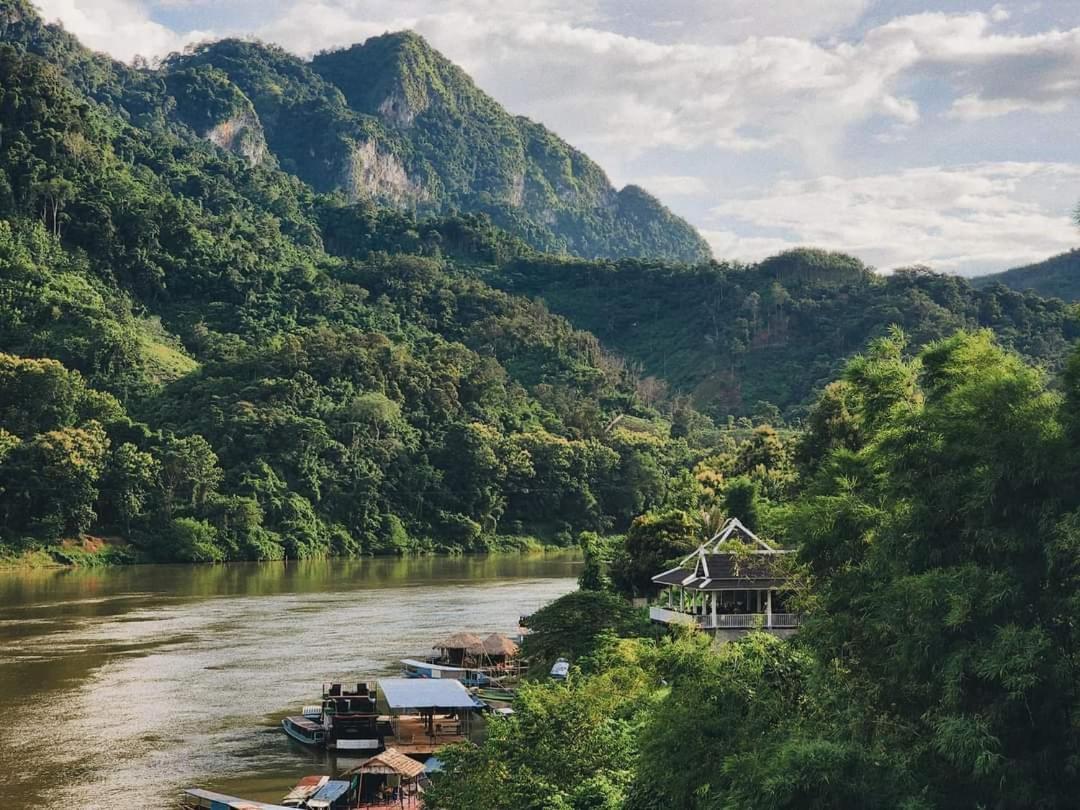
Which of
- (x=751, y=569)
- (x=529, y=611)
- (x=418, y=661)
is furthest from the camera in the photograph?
(x=529, y=611)

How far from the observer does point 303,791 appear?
25734 mm

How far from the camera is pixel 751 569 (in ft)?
105

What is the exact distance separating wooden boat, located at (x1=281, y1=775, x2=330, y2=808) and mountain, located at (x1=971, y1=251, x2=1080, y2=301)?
161m

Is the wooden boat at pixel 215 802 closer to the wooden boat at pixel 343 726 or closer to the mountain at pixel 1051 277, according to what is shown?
the wooden boat at pixel 343 726

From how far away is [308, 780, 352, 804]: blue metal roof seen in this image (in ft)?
83.2

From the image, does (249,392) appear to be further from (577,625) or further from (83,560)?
(577,625)

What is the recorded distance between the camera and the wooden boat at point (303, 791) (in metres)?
25.1

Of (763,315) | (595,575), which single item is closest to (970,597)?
(595,575)

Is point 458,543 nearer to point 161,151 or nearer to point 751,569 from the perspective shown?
point 751,569

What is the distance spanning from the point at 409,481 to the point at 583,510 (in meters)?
15.4

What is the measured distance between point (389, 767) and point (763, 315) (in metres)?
136

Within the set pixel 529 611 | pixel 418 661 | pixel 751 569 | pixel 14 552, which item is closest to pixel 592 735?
pixel 751 569

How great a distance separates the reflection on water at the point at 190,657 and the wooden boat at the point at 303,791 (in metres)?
0.87

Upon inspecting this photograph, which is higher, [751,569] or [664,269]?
[664,269]
